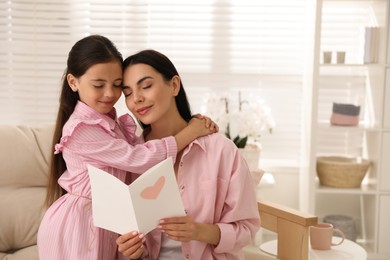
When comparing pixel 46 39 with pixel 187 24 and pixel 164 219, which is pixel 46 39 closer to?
pixel 187 24

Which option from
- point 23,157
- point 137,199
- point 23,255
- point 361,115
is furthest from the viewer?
point 361,115

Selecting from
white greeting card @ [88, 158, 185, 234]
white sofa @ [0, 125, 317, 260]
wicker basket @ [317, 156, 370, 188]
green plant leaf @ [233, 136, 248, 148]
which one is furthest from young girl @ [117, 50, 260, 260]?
wicker basket @ [317, 156, 370, 188]

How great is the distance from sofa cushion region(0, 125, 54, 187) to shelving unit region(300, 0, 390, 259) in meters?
1.44

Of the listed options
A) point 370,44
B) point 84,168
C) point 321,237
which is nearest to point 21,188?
point 84,168

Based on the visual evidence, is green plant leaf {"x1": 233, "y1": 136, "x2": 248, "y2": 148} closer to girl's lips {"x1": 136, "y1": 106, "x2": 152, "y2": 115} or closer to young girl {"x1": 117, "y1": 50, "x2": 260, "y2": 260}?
young girl {"x1": 117, "y1": 50, "x2": 260, "y2": 260}

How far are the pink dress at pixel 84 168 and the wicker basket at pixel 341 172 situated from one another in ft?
5.34

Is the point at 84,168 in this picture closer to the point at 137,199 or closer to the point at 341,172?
the point at 137,199

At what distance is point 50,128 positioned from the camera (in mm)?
2514

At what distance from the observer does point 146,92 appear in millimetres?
1695

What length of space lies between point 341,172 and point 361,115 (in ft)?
1.65

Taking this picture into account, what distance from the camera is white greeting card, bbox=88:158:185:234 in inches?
53.7

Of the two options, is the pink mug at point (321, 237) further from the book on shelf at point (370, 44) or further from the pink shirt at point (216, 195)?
the book on shelf at point (370, 44)

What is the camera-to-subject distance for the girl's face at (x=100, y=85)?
5.49ft

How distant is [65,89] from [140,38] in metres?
1.64
